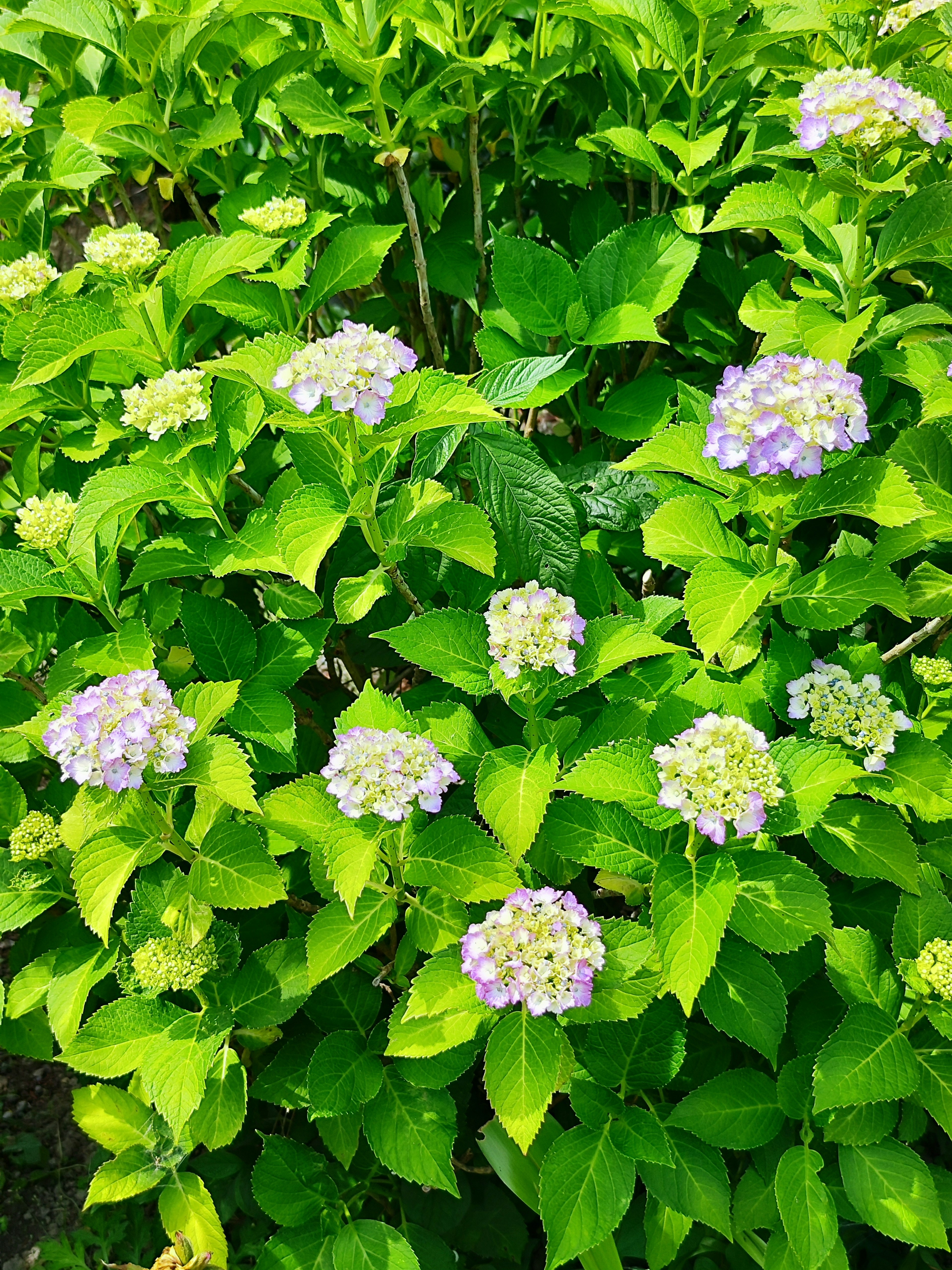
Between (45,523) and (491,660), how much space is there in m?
0.90

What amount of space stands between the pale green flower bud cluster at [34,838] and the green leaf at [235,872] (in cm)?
46

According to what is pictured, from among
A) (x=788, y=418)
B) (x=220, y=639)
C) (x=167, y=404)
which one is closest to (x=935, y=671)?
(x=788, y=418)

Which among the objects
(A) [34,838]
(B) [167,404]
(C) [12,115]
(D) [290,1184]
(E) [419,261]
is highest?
(C) [12,115]

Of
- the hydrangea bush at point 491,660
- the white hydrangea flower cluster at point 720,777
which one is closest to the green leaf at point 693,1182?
the hydrangea bush at point 491,660

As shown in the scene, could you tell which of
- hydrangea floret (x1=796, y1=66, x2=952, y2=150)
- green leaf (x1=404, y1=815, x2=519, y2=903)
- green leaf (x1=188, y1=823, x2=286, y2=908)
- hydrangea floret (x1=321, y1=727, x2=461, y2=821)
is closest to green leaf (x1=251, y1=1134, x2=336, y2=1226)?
green leaf (x1=188, y1=823, x2=286, y2=908)

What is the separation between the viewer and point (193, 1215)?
6.60 ft

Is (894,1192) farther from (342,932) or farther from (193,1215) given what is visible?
(193,1215)

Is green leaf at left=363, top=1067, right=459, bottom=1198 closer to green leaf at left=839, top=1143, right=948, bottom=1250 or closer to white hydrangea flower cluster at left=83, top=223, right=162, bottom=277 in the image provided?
green leaf at left=839, top=1143, right=948, bottom=1250

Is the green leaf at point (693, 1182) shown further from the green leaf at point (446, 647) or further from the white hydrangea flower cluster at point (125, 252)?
the white hydrangea flower cluster at point (125, 252)

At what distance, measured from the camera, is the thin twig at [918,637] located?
1.88 m

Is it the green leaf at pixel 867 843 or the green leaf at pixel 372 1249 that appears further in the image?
the green leaf at pixel 372 1249

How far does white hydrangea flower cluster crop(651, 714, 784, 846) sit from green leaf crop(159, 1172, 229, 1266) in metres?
1.33

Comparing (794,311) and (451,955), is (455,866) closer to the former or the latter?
(451,955)

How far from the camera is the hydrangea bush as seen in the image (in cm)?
162
